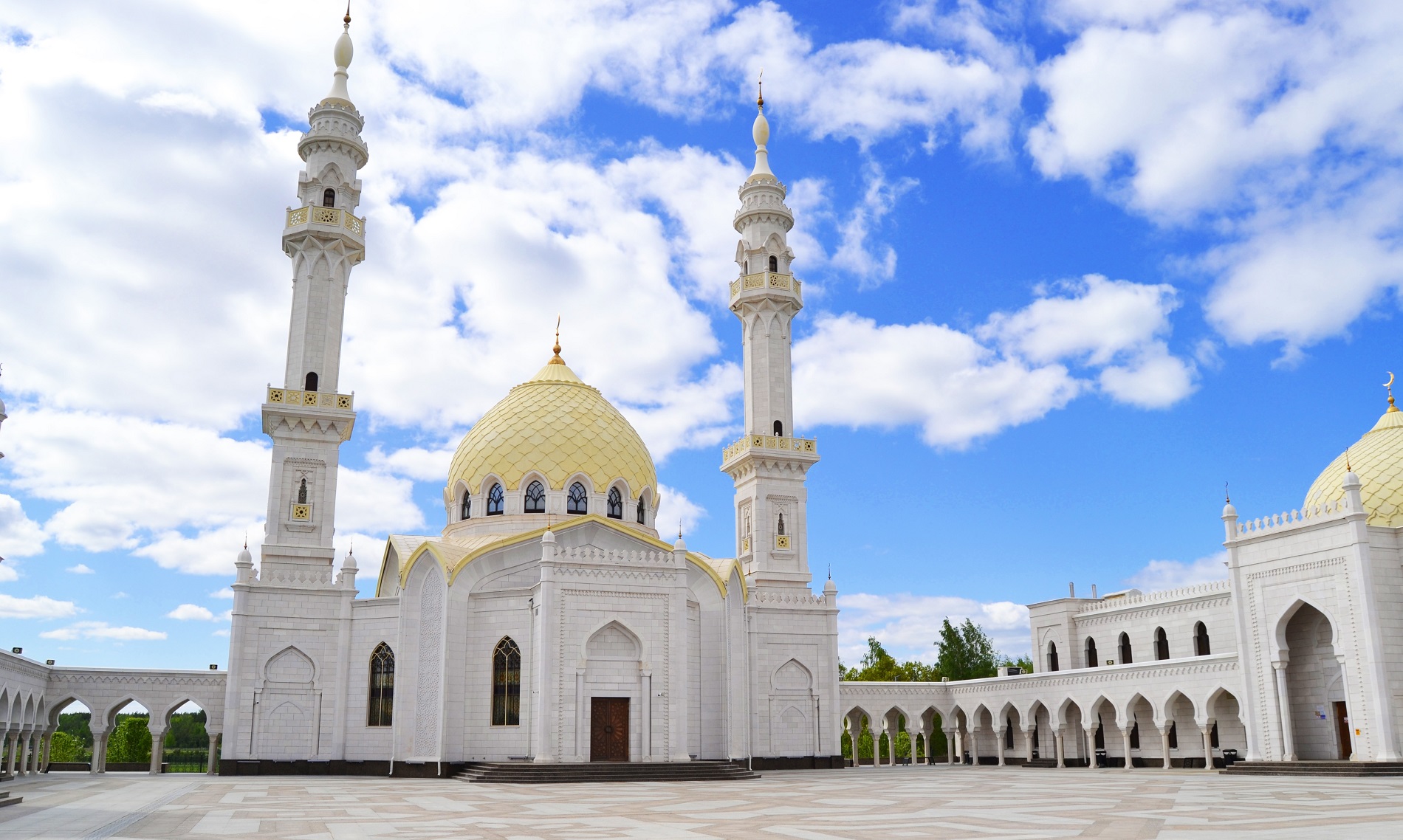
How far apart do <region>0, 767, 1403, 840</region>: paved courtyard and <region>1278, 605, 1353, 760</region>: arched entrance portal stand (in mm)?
4688

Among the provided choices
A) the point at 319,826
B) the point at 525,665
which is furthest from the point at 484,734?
the point at 319,826

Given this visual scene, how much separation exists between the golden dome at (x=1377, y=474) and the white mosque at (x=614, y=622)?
9 cm

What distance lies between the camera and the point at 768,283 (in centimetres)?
3928

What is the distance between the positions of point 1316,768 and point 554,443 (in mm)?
23155

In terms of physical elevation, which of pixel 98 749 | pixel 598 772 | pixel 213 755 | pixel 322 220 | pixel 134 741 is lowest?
pixel 134 741

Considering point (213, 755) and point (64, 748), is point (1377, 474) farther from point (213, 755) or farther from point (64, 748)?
point (64, 748)

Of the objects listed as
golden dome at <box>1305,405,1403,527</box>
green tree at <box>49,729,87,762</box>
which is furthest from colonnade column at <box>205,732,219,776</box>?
green tree at <box>49,729,87,762</box>

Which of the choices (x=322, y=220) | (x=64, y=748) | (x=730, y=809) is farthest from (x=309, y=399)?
(x=64, y=748)

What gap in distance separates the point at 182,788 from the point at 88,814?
8162mm

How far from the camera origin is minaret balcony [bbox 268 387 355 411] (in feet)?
109

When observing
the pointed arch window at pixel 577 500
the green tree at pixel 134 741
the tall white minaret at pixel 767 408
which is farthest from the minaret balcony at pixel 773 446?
the green tree at pixel 134 741

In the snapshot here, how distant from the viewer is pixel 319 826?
46.6 feet

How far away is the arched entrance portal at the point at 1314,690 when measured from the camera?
1144 inches

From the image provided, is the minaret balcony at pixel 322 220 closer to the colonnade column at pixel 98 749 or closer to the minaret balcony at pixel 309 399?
the minaret balcony at pixel 309 399
